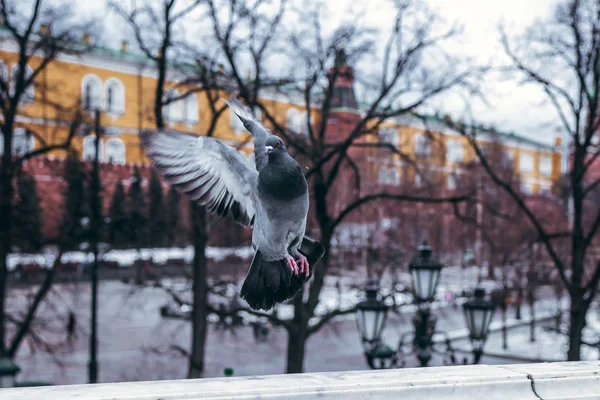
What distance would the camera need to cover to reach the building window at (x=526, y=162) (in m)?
60.2

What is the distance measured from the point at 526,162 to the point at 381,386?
65158 millimetres

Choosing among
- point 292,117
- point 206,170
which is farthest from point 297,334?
point 206,170

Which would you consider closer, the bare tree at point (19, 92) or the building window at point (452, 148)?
the bare tree at point (19, 92)

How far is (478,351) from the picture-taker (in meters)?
9.72

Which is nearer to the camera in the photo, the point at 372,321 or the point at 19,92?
the point at 372,321

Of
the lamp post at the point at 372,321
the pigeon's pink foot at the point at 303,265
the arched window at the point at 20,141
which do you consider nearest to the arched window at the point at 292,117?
the arched window at the point at 20,141

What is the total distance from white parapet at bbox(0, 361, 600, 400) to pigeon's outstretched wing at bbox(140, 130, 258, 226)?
33.9 inches

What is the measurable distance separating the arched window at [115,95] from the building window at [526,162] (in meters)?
37.4

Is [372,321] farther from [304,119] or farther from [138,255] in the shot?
[138,255]

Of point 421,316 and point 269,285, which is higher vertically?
point 269,285

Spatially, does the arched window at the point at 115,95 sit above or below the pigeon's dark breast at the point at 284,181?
above

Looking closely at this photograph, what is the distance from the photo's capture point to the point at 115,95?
117 feet

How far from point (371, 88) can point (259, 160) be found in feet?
37.3

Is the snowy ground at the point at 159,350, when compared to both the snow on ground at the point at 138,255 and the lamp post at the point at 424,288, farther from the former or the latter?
the lamp post at the point at 424,288
